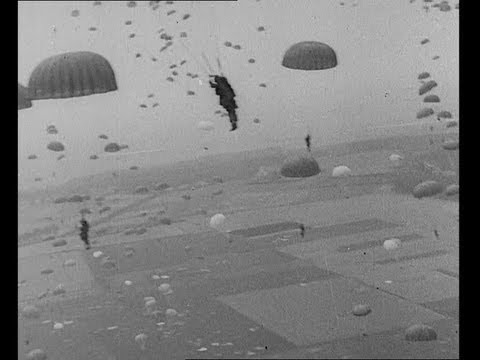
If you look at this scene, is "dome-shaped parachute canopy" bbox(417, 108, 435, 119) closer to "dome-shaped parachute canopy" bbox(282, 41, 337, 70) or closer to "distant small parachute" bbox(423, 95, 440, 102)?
"distant small parachute" bbox(423, 95, 440, 102)

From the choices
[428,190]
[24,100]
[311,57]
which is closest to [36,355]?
[24,100]

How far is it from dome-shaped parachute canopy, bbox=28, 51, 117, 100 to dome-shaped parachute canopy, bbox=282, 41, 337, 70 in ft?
20.1

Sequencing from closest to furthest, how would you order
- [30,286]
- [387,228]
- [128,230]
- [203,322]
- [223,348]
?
[223,348] → [203,322] → [30,286] → [387,228] → [128,230]

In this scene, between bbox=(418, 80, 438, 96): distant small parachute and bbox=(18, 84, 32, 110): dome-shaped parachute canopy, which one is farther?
bbox=(418, 80, 438, 96): distant small parachute

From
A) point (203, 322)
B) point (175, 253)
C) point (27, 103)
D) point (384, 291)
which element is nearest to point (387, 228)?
point (384, 291)

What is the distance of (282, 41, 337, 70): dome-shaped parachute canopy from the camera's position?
68.4ft

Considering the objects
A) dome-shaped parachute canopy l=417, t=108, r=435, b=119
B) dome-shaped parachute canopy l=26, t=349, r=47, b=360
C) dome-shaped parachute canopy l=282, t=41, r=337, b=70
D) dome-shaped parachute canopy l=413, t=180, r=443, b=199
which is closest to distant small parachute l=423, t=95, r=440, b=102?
dome-shaped parachute canopy l=417, t=108, r=435, b=119

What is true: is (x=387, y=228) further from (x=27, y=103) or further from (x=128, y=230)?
(x=27, y=103)

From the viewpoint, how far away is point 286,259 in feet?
92.7

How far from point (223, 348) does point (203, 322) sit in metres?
2.06

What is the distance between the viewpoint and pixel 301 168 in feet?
74.9

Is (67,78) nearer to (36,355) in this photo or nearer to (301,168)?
(36,355)

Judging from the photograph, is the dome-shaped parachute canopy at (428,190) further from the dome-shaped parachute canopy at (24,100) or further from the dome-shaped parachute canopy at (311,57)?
the dome-shaped parachute canopy at (24,100)

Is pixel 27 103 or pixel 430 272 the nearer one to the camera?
pixel 27 103
